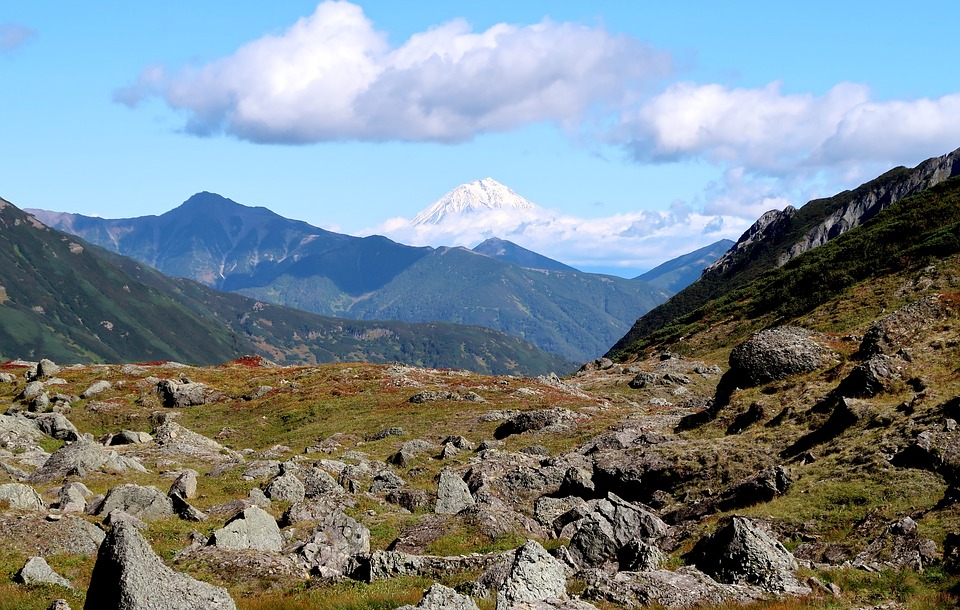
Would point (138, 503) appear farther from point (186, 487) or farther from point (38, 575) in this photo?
point (38, 575)

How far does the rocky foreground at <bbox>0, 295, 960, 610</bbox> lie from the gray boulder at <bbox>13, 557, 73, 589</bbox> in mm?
72

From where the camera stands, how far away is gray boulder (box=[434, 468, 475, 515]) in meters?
35.5

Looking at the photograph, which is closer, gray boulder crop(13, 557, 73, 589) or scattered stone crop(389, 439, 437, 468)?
gray boulder crop(13, 557, 73, 589)

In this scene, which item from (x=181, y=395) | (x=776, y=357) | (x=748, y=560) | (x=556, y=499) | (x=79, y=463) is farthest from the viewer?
(x=181, y=395)

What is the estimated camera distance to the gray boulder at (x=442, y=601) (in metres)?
15.0

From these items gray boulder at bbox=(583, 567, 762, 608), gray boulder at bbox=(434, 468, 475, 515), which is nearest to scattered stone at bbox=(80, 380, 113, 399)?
gray boulder at bbox=(434, 468, 475, 515)

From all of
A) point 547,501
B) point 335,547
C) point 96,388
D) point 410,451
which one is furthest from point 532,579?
point 96,388

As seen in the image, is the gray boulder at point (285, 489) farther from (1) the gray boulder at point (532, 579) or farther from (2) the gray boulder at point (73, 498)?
(1) the gray boulder at point (532, 579)

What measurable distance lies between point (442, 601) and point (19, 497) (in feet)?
78.1

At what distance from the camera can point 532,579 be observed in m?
17.6

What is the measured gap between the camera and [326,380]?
290 ft

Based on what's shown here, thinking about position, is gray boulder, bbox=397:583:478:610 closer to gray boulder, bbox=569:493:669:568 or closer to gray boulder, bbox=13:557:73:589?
gray boulder, bbox=569:493:669:568

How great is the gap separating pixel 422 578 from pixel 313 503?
50.1ft

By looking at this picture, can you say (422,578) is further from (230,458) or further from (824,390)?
(230,458)
